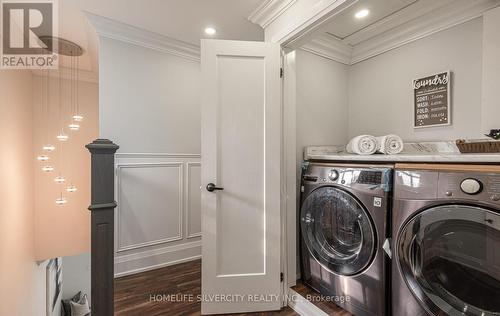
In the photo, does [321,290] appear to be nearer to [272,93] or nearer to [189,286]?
[189,286]

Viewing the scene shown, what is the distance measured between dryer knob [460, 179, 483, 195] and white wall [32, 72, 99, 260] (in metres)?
2.72

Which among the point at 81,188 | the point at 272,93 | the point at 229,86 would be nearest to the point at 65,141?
the point at 81,188

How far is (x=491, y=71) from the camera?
1.61 meters

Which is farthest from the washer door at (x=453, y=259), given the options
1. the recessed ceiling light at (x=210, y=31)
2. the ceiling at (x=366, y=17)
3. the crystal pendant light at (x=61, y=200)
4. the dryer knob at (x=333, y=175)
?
the crystal pendant light at (x=61, y=200)

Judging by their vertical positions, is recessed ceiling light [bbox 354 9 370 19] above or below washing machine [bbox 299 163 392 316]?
above

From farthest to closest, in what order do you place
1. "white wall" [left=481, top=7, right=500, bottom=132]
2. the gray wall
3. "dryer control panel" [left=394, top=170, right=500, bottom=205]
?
the gray wall, "white wall" [left=481, top=7, right=500, bottom=132], "dryer control panel" [left=394, top=170, right=500, bottom=205]

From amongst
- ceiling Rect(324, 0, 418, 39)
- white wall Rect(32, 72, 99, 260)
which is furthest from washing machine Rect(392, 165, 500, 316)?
white wall Rect(32, 72, 99, 260)

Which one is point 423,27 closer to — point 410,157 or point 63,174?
point 410,157

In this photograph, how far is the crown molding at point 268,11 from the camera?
164 cm

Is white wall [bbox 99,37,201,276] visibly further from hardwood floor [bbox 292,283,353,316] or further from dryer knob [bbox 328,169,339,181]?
dryer knob [bbox 328,169,339,181]

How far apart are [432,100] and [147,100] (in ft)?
8.90

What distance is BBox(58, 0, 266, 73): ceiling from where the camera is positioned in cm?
179

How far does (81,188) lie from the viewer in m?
2.31

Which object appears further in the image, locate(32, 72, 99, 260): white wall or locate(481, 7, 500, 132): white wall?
locate(32, 72, 99, 260): white wall
